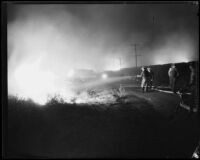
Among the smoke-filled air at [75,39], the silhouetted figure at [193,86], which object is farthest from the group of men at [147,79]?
the silhouetted figure at [193,86]

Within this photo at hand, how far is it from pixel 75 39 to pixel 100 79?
0.55 m

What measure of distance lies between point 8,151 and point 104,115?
1208 mm

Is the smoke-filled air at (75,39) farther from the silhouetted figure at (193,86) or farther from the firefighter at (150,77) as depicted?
the silhouetted figure at (193,86)

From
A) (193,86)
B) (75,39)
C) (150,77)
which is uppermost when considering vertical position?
(75,39)

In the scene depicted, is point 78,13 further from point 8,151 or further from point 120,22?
point 8,151

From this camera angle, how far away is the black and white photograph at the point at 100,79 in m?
2.57

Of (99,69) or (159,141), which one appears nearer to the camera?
(159,141)

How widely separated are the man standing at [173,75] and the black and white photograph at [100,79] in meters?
0.01

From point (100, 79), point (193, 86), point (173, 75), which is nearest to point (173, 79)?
point (173, 75)

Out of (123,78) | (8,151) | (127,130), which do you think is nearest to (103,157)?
(127,130)

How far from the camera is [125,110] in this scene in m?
2.62

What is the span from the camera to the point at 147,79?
265cm

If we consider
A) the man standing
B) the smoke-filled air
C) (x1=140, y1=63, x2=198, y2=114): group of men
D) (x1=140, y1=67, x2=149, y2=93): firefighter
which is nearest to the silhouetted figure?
(x1=140, y1=63, x2=198, y2=114): group of men

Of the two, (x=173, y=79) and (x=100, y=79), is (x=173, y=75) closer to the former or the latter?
(x=173, y=79)
